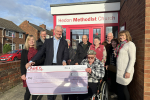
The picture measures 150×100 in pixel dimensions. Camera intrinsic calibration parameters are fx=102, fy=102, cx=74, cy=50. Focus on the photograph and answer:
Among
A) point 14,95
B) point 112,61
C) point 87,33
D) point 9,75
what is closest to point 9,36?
point 9,75

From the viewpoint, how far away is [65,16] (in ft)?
17.1

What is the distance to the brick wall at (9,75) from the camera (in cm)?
334

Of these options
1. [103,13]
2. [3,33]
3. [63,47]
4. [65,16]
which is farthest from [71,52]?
[3,33]

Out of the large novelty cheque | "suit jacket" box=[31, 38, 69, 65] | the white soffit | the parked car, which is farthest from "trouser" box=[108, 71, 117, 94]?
the parked car

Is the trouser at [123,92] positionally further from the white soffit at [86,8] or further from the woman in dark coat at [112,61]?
the white soffit at [86,8]

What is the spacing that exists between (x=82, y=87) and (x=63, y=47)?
94 cm

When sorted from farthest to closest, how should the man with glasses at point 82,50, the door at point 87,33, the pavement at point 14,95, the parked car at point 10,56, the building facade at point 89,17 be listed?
the parked car at point 10,56 < the door at point 87,33 < the building facade at point 89,17 < the man with glasses at point 82,50 < the pavement at point 14,95

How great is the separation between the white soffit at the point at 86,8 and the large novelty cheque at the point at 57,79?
3708 mm

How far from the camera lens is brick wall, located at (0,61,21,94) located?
132 inches

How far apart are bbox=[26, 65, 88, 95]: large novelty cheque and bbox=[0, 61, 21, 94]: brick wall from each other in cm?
197

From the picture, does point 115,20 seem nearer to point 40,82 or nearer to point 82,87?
point 82,87

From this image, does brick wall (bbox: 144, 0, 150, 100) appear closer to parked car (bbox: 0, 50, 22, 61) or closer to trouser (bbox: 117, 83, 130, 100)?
trouser (bbox: 117, 83, 130, 100)

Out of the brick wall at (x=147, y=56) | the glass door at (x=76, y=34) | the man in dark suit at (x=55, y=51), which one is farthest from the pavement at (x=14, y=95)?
the glass door at (x=76, y=34)

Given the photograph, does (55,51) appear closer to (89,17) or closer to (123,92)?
(123,92)
